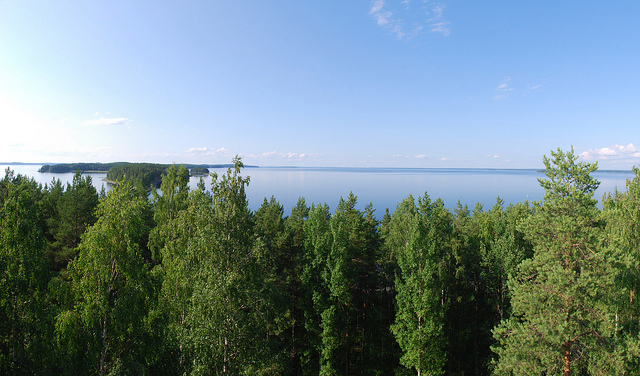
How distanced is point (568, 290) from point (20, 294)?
19552 millimetres

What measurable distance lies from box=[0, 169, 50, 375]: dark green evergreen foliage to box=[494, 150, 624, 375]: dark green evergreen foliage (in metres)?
17.7

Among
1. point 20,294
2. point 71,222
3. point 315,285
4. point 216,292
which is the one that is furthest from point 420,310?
point 71,222

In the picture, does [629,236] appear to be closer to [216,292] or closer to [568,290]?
[568,290]

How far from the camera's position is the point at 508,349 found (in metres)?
12.8

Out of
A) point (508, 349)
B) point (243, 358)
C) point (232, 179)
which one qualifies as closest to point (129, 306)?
point (243, 358)

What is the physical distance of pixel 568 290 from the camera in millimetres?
11023

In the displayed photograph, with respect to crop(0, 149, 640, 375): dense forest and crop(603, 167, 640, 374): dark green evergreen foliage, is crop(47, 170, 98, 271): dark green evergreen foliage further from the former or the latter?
crop(603, 167, 640, 374): dark green evergreen foliage

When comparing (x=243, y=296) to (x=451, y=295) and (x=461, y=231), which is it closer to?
(x=451, y=295)

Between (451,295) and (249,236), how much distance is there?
21.4 meters

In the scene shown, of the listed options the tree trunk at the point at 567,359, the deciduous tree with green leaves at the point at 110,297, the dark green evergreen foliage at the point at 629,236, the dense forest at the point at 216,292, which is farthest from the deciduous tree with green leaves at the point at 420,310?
the deciduous tree with green leaves at the point at 110,297

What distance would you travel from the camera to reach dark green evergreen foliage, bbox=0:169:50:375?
33.7 ft

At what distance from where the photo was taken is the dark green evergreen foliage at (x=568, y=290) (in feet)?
36.4

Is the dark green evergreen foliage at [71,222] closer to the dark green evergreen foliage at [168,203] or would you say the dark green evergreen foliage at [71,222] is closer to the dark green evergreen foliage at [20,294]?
the dark green evergreen foliage at [168,203]

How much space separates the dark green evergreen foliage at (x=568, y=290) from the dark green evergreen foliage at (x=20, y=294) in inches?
698
